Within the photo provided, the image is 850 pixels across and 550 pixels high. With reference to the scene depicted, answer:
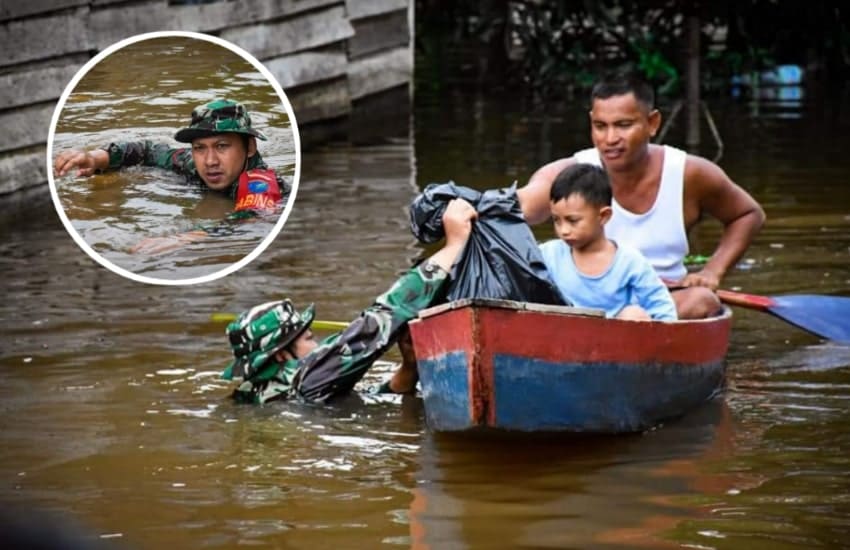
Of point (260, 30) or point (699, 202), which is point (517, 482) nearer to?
point (699, 202)

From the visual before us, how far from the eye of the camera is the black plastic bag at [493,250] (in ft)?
20.3

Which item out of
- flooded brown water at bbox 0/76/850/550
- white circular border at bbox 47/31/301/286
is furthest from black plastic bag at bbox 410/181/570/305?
white circular border at bbox 47/31/301/286

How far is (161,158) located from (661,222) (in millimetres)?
2589

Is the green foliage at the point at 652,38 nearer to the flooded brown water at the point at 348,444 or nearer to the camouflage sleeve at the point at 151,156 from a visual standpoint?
the flooded brown water at the point at 348,444

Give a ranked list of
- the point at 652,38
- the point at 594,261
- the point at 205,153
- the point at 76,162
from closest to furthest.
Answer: the point at 205,153 < the point at 76,162 < the point at 594,261 < the point at 652,38

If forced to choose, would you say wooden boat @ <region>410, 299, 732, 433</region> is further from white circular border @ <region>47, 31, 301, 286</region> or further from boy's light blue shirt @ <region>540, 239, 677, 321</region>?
white circular border @ <region>47, 31, 301, 286</region>

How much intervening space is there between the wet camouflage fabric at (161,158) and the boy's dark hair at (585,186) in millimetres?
1436

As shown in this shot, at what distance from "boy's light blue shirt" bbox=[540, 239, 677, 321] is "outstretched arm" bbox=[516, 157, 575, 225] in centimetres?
52

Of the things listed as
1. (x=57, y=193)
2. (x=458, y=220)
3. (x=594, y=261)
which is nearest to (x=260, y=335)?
(x=458, y=220)

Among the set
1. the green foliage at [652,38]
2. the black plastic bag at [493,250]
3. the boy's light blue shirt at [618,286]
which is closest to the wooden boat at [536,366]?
the boy's light blue shirt at [618,286]

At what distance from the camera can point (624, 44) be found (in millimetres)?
18141

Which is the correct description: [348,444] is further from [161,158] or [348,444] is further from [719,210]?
[719,210]

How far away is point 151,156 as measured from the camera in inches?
196

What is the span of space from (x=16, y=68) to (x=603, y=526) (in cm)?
721
